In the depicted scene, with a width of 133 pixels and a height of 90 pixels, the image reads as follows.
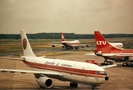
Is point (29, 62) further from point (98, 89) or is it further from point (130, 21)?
point (130, 21)

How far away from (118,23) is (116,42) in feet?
13.0

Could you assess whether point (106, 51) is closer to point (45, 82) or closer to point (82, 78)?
point (82, 78)

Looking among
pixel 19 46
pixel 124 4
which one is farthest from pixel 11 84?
pixel 124 4

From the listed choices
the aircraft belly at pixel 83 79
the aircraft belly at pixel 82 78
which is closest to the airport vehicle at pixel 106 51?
the aircraft belly at pixel 82 78

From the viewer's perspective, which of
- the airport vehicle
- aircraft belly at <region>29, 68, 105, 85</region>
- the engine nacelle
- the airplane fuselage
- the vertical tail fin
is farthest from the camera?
the airport vehicle

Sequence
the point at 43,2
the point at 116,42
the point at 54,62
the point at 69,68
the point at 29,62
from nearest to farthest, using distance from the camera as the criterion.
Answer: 1. the point at 69,68
2. the point at 54,62
3. the point at 29,62
4. the point at 43,2
5. the point at 116,42

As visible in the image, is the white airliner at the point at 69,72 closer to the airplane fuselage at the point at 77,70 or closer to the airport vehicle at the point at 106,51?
the airplane fuselage at the point at 77,70

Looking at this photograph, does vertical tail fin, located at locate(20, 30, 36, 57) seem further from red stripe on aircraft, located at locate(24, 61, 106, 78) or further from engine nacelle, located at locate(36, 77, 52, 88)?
engine nacelle, located at locate(36, 77, 52, 88)

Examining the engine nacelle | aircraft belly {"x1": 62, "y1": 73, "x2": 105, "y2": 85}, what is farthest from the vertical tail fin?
aircraft belly {"x1": 62, "y1": 73, "x2": 105, "y2": 85}

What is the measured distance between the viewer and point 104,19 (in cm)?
2786

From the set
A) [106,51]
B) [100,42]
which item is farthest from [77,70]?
[106,51]

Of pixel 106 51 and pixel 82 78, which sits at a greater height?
pixel 106 51

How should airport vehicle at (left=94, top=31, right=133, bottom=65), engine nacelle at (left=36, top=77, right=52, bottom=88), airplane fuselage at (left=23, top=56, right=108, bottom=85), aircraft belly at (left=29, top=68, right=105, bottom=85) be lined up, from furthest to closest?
1. airport vehicle at (left=94, top=31, right=133, bottom=65)
2. engine nacelle at (left=36, top=77, right=52, bottom=88)
3. airplane fuselage at (left=23, top=56, right=108, bottom=85)
4. aircraft belly at (left=29, top=68, right=105, bottom=85)

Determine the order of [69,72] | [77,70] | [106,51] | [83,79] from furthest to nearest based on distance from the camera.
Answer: [106,51] < [69,72] < [77,70] < [83,79]
